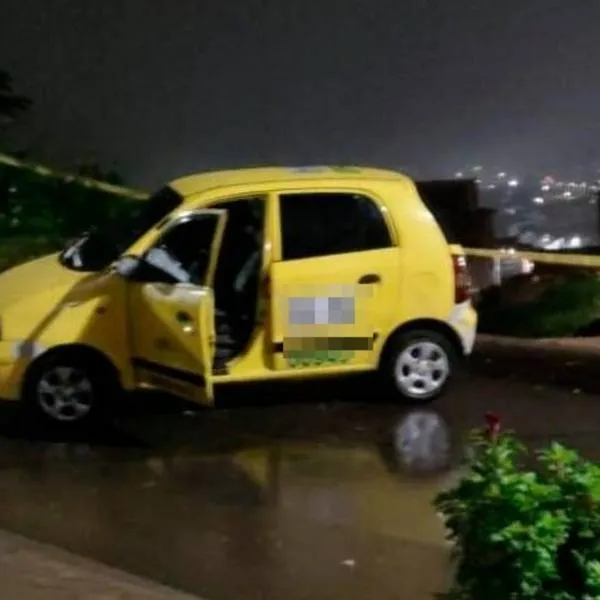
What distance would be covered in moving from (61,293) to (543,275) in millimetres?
5323

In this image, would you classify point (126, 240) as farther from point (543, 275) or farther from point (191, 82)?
point (191, 82)

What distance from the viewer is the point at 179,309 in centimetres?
814

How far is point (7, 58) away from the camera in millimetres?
14906

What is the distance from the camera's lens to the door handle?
348 inches

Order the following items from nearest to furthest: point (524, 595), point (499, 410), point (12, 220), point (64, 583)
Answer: point (524, 595)
point (64, 583)
point (499, 410)
point (12, 220)

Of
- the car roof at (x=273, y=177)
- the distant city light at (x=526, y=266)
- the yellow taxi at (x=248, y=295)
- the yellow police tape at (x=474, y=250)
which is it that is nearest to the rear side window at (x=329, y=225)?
the yellow taxi at (x=248, y=295)

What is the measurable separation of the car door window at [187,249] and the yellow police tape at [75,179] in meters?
5.20

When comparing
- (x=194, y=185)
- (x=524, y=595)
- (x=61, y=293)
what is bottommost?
(x=524, y=595)

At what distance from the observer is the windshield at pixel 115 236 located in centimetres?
874

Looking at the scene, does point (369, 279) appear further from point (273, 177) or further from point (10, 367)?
point (10, 367)

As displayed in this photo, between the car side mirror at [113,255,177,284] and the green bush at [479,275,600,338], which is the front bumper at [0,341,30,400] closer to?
the car side mirror at [113,255,177,284]

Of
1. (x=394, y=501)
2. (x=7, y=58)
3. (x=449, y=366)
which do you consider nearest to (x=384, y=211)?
(x=449, y=366)

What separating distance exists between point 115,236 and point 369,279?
5.50 ft

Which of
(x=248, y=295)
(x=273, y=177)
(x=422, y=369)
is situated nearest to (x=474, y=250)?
(x=422, y=369)
